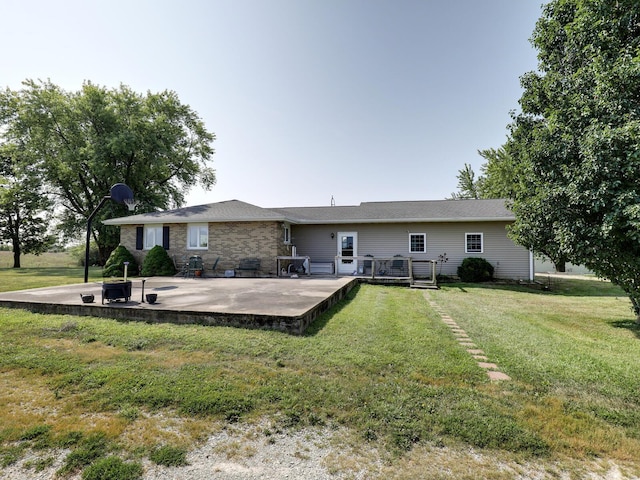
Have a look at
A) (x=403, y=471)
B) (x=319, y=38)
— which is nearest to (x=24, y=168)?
(x=319, y=38)

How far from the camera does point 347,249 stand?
14.8 metres

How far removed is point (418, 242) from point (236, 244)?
846 cm

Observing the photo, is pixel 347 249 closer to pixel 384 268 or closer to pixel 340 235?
pixel 340 235

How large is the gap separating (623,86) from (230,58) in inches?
458

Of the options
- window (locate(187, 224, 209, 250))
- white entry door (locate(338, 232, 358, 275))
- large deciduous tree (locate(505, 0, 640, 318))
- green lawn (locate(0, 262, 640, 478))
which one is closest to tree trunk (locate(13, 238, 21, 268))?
window (locate(187, 224, 209, 250))

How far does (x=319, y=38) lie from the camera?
1138cm

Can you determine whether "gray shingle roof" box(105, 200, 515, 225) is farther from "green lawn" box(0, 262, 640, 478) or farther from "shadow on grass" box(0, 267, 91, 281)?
"green lawn" box(0, 262, 640, 478)

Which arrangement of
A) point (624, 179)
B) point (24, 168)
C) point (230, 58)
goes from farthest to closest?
point (24, 168) → point (230, 58) → point (624, 179)

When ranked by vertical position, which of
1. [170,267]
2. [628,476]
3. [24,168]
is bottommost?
[628,476]

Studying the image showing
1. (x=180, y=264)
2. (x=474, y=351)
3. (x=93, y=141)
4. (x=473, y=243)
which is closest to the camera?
(x=474, y=351)

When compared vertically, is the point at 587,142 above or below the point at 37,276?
above

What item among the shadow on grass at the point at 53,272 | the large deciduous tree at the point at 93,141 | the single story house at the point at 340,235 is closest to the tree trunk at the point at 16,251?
the large deciduous tree at the point at 93,141

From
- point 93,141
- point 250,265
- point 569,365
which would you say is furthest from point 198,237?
point 93,141

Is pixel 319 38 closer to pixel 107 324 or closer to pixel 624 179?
pixel 624 179
